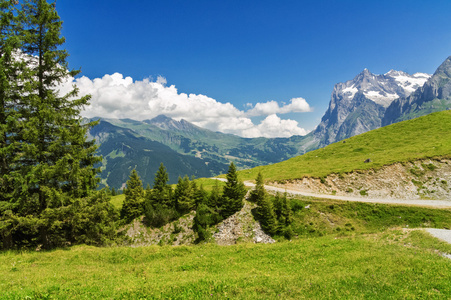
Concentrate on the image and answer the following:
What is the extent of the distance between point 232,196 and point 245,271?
2137 centimetres

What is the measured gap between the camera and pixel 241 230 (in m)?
31.2

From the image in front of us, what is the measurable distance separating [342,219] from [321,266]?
20461 millimetres

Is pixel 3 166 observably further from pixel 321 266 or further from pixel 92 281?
pixel 321 266

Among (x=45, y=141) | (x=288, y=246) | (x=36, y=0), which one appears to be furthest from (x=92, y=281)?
(x=36, y=0)

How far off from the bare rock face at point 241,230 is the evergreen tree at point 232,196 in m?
0.94

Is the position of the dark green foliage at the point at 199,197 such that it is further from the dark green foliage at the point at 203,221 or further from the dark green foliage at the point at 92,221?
the dark green foliage at the point at 92,221

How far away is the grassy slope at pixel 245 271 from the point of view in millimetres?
9492

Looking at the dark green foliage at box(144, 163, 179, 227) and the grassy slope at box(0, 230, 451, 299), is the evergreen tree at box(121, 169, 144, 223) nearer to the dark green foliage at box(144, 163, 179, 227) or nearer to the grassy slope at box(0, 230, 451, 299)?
the dark green foliage at box(144, 163, 179, 227)

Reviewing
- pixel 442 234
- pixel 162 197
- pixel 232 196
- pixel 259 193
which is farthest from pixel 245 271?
pixel 162 197

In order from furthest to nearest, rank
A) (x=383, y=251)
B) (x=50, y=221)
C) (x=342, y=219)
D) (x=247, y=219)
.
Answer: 1. (x=247, y=219)
2. (x=342, y=219)
3. (x=50, y=221)
4. (x=383, y=251)

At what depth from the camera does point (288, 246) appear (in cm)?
1800

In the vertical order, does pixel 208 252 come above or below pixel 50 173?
below

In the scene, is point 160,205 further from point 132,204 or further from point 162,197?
point 132,204

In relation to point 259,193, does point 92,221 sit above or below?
below
